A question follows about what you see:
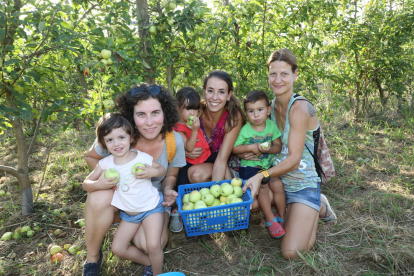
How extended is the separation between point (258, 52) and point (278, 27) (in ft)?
1.16

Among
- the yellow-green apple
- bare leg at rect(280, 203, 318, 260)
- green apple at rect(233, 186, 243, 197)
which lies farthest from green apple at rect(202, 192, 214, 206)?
the yellow-green apple

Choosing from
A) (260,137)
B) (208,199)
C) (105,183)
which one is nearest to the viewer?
(105,183)

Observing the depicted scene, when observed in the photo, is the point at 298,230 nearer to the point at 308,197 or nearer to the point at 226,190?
the point at 308,197

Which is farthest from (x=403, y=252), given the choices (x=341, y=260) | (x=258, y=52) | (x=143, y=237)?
(x=258, y=52)

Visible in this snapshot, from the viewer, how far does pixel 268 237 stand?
244 cm

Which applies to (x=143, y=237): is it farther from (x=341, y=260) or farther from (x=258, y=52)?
(x=258, y=52)

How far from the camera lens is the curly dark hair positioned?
7.07ft

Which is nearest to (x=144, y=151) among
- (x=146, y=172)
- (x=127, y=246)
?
(x=146, y=172)

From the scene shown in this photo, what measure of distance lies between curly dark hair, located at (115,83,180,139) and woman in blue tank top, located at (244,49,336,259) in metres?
0.77

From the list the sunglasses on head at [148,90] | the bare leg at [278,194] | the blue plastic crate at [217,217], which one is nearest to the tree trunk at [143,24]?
the sunglasses on head at [148,90]

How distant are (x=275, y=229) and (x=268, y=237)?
18cm

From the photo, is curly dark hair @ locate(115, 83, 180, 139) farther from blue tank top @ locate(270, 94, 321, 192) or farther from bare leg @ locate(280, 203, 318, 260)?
bare leg @ locate(280, 203, 318, 260)

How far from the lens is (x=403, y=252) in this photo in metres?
1.99

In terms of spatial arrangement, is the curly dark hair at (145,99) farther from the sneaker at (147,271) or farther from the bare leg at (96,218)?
the sneaker at (147,271)
